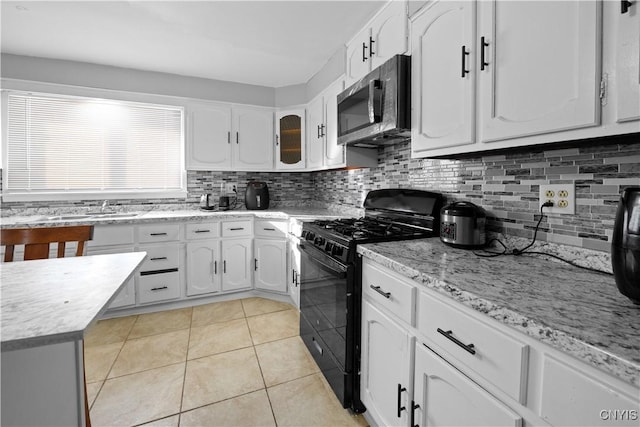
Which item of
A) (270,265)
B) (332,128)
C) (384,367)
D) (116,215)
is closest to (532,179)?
(384,367)

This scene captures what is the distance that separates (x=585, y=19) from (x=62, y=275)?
68.7 inches

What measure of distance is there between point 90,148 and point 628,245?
382 centimetres

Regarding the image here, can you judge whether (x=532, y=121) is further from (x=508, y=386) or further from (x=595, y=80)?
(x=508, y=386)

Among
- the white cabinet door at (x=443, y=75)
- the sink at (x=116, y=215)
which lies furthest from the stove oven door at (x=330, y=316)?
the sink at (x=116, y=215)

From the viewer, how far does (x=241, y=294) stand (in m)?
3.04

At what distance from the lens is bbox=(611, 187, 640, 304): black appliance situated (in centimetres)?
67

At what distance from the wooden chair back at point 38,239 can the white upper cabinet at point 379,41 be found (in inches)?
72.7

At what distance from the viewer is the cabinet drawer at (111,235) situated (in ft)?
7.99

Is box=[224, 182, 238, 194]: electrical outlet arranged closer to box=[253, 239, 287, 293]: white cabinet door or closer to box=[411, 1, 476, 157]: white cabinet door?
box=[253, 239, 287, 293]: white cabinet door

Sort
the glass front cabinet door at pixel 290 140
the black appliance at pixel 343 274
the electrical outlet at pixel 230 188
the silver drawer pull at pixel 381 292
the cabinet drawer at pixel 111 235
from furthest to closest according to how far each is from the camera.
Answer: the electrical outlet at pixel 230 188 → the glass front cabinet door at pixel 290 140 → the cabinet drawer at pixel 111 235 → the black appliance at pixel 343 274 → the silver drawer pull at pixel 381 292

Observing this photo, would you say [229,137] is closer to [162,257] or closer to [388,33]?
[162,257]

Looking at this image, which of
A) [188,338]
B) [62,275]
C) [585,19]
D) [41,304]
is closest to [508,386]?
[585,19]

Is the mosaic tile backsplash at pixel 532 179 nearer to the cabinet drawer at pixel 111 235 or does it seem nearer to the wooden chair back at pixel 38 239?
the wooden chair back at pixel 38 239

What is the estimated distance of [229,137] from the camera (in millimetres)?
3229
